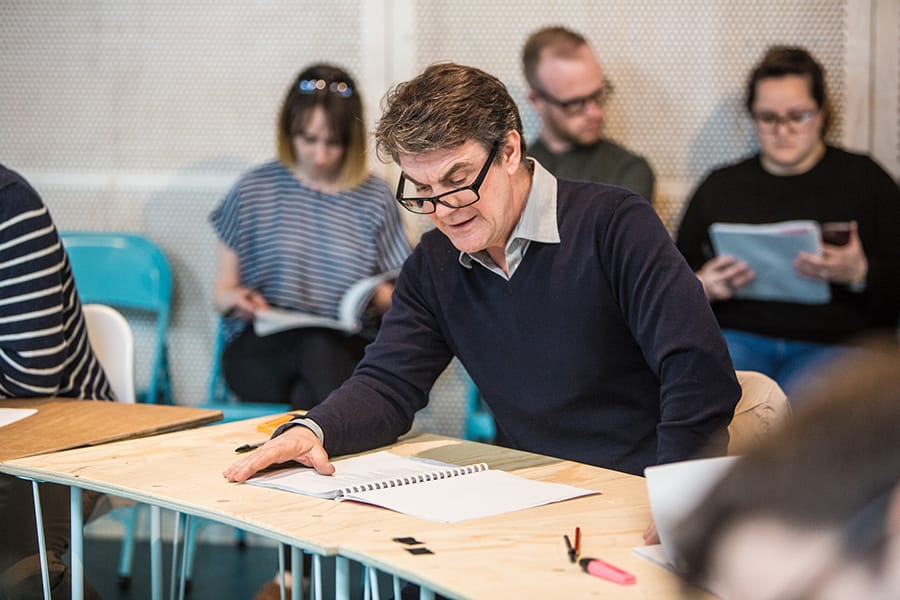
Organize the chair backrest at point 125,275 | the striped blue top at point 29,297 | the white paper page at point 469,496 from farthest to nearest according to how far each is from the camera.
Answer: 1. the chair backrest at point 125,275
2. the striped blue top at point 29,297
3. the white paper page at point 469,496

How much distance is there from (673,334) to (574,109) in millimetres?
1841

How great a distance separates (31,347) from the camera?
215 centimetres

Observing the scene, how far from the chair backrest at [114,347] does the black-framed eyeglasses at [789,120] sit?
1.96 meters

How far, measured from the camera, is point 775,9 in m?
3.47

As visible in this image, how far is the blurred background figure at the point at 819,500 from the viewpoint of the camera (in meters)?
0.50

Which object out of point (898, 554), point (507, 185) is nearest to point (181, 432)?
point (507, 185)

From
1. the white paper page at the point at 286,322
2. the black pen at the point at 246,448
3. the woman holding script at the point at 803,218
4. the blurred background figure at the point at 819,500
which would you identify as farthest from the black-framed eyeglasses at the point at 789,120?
the blurred background figure at the point at 819,500

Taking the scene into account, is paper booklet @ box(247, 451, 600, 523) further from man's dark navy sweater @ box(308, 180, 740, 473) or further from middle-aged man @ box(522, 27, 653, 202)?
middle-aged man @ box(522, 27, 653, 202)

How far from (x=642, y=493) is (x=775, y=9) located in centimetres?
241

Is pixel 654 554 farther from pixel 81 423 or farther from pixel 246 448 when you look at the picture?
pixel 81 423

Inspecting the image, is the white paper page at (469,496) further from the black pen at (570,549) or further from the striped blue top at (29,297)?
the striped blue top at (29,297)

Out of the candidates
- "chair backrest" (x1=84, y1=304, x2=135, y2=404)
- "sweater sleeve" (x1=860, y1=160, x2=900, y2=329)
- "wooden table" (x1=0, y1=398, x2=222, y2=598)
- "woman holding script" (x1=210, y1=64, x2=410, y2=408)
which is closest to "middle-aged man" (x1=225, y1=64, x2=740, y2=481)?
"wooden table" (x1=0, y1=398, x2=222, y2=598)

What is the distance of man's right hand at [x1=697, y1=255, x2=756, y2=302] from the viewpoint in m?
3.10

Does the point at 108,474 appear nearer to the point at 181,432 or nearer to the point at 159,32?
the point at 181,432
